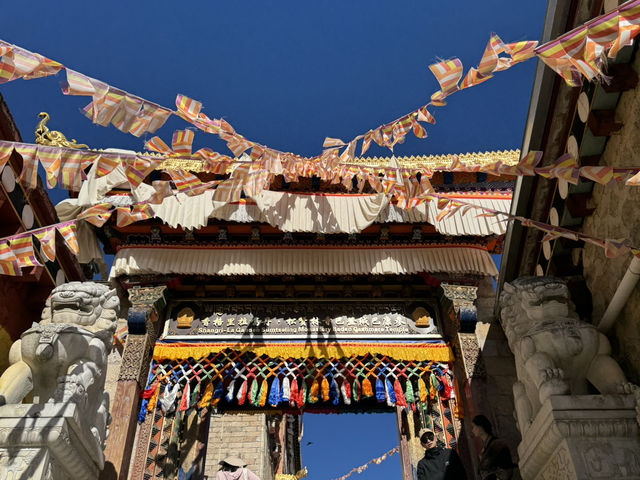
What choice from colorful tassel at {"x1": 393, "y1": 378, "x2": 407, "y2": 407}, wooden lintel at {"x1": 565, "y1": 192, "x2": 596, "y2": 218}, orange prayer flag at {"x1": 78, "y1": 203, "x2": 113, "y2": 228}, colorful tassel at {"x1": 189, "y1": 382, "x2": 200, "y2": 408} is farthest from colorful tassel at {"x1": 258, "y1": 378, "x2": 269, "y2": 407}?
wooden lintel at {"x1": 565, "y1": 192, "x2": 596, "y2": 218}

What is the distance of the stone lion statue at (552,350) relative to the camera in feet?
13.7

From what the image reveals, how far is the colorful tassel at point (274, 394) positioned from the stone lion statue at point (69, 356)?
2307 millimetres

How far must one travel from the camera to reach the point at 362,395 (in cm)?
693

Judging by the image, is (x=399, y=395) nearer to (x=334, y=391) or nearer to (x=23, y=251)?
(x=334, y=391)

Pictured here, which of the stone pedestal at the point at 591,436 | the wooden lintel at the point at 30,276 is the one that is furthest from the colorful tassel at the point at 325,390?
the wooden lintel at the point at 30,276

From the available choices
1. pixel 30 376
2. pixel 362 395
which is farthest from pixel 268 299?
pixel 30 376

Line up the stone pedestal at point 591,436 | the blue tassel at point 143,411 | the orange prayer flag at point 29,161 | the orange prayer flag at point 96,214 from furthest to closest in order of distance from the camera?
the blue tassel at point 143,411 < the orange prayer flag at point 96,214 < the orange prayer flag at point 29,161 < the stone pedestal at point 591,436

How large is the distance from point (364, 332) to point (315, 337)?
2.41ft

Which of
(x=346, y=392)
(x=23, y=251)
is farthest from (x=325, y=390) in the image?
(x=23, y=251)

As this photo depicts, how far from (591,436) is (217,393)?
480 centimetres

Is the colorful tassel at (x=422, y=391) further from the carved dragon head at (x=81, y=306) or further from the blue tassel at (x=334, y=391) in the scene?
the carved dragon head at (x=81, y=306)

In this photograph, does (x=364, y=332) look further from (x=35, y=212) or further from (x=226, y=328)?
(x=35, y=212)

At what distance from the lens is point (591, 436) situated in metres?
3.79

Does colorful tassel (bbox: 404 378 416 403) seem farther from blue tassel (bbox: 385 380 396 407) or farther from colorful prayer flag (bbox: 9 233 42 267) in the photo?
colorful prayer flag (bbox: 9 233 42 267)
